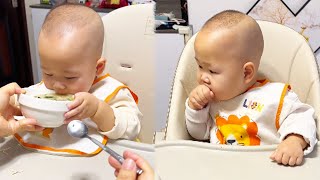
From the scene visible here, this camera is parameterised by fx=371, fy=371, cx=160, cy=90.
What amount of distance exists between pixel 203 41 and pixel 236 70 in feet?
0.38

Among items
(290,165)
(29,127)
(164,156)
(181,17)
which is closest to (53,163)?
(29,127)

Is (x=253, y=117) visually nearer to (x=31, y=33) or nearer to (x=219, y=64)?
(x=219, y=64)

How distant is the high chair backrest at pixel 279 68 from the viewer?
1019 millimetres

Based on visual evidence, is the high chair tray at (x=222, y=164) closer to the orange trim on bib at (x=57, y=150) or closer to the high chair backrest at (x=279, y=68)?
the orange trim on bib at (x=57, y=150)

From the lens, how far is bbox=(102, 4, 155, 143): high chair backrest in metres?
1.12

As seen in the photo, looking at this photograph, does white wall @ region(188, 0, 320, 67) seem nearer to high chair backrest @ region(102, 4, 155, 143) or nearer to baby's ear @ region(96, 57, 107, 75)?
high chair backrest @ region(102, 4, 155, 143)

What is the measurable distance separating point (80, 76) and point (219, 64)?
1.21 feet

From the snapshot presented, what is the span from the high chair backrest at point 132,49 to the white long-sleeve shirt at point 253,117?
0.16 meters

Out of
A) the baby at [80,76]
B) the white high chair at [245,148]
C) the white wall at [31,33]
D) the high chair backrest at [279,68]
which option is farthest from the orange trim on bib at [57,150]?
Result: the white wall at [31,33]

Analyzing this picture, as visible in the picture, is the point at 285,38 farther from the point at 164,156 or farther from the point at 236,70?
the point at 164,156

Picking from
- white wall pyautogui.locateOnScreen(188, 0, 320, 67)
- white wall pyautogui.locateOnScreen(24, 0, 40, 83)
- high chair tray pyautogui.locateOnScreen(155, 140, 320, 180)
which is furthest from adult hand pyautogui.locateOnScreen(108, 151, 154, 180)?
white wall pyautogui.locateOnScreen(188, 0, 320, 67)

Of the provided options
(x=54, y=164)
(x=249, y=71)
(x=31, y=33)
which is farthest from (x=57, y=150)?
(x=31, y=33)

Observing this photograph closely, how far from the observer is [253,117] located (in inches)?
38.6

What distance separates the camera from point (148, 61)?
1120 millimetres
